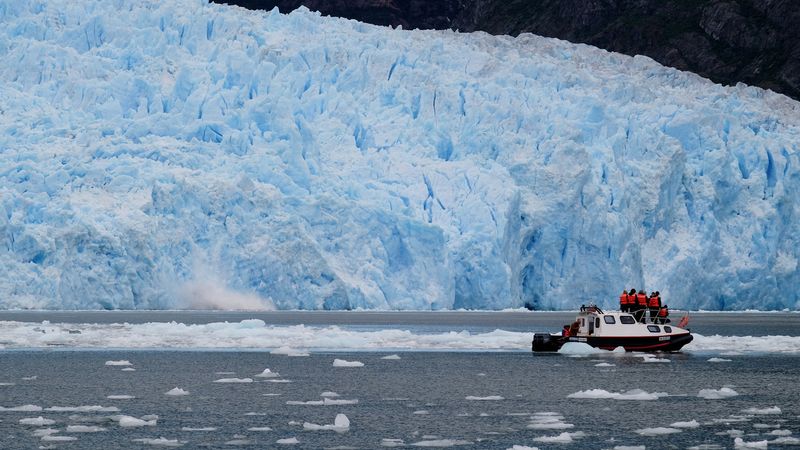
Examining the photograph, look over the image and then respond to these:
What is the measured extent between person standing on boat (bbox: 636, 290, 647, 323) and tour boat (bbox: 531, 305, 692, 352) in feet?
0.55

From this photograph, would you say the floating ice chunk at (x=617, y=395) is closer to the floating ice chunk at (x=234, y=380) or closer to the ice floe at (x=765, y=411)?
the ice floe at (x=765, y=411)

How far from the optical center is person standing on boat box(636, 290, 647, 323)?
81.5ft

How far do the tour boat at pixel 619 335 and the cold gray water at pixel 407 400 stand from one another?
0.74m

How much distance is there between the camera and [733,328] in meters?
37.7

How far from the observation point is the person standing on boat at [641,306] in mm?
24844

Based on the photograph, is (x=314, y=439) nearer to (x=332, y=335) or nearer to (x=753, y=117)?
(x=332, y=335)

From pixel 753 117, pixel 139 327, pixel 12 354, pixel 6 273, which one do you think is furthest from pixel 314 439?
pixel 753 117

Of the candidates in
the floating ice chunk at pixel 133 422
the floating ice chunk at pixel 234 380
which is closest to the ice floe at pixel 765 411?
the floating ice chunk at pixel 133 422

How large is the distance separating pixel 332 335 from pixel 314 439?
612 inches

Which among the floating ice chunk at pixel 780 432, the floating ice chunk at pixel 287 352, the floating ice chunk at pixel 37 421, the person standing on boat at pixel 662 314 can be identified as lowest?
the floating ice chunk at pixel 37 421

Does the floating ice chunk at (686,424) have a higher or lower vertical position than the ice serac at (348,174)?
lower

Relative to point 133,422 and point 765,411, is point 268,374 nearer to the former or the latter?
point 133,422

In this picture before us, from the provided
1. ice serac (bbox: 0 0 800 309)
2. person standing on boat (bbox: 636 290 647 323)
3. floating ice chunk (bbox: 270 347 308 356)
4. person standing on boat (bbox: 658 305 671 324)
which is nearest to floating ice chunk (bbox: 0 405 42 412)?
floating ice chunk (bbox: 270 347 308 356)

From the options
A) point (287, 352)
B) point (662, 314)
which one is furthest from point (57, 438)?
point (662, 314)
